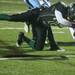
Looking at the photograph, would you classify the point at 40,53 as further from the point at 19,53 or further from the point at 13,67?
the point at 13,67

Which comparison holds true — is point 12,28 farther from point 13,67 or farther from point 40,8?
point 13,67

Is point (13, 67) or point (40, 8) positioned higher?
point (40, 8)

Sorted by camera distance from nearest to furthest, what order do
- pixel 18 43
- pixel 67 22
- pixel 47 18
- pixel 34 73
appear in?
pixel 34 73 → pixel 67 22 → pixel 47 18 → pixel 18 43

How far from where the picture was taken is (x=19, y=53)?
525 inches

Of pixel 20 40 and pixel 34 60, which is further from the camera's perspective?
pixel 20 40

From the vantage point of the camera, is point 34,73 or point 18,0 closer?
point 34,73

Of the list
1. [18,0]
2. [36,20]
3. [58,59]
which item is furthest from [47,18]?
[18,0]

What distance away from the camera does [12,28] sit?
769 inches

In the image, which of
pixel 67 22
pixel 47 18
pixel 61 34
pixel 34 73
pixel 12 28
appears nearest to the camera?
pixel 34 73

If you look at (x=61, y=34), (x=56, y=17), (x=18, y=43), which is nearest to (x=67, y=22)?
(x=56, y=17)

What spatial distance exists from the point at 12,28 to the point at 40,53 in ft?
20.7

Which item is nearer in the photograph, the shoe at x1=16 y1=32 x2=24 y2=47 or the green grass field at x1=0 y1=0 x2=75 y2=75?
the green grass field at x1=0 y1=0 x2=75 y2=75

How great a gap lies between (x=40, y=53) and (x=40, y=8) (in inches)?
52.9

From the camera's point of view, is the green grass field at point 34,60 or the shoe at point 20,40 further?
the shoe at point 20,40
